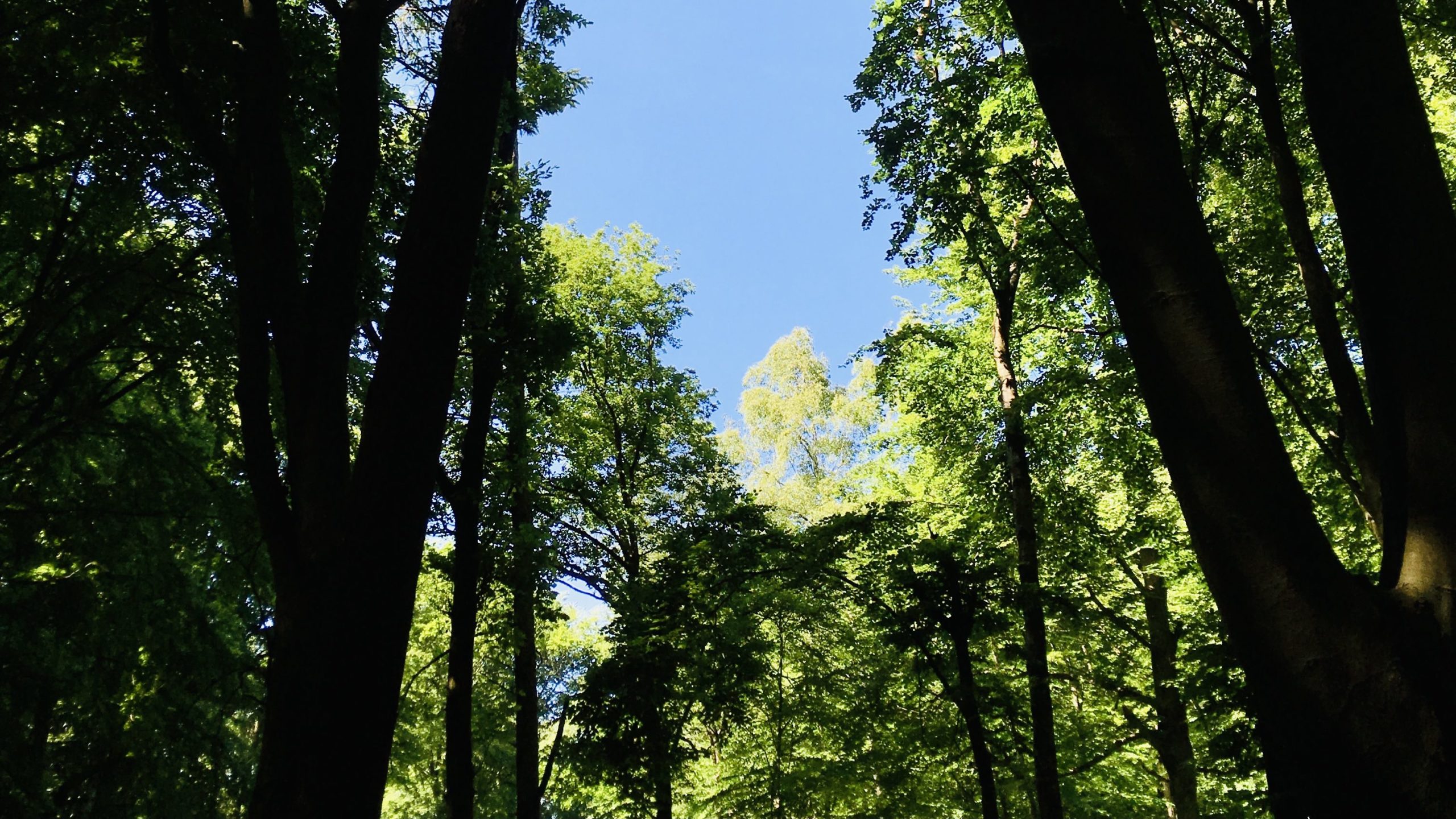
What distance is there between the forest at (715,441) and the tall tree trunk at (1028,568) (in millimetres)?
62

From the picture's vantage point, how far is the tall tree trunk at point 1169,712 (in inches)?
464

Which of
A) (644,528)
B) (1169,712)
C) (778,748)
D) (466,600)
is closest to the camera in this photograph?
(466,600)

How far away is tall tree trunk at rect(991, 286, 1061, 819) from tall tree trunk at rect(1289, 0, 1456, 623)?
24.9ft

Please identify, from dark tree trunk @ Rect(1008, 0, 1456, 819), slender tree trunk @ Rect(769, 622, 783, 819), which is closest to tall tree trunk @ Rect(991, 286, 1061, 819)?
slender tree trunk @ Rect(769, 622, 783, 819)

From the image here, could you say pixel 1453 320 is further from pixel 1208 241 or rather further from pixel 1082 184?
pixel 1082 184

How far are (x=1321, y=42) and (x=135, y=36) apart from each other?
6.62 m

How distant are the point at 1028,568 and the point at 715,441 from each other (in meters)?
9.30

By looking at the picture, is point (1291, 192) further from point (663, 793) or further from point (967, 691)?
point (663, 793)

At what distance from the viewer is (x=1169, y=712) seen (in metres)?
12.3

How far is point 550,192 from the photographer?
10.2m

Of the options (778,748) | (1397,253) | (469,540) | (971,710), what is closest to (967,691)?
(971,710)

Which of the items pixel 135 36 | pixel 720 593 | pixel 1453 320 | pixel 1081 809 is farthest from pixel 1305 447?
pixel 135 36

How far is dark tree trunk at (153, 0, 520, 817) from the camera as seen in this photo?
2623 millimetres

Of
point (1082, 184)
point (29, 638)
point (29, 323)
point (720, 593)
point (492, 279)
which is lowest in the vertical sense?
point (1082, 184)
